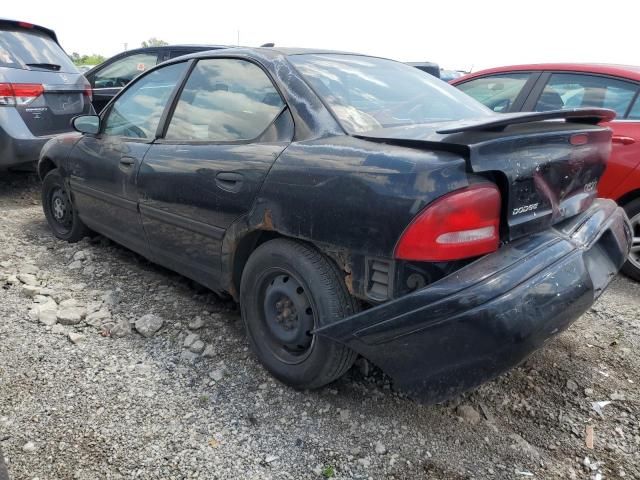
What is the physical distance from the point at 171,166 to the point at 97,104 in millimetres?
4994

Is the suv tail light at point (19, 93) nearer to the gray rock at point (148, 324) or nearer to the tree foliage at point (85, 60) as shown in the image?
the gray rock at point (148, 324)

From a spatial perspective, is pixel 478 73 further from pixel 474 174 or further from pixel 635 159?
pixel 474 174

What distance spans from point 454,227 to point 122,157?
92.2 inches

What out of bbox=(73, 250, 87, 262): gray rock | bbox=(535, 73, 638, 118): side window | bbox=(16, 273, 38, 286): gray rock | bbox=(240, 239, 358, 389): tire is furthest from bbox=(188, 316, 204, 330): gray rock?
bbox=(535, 73, 638, 118): side window

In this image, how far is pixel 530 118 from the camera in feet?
6.49

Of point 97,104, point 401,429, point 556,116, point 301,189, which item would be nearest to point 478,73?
point 556,116

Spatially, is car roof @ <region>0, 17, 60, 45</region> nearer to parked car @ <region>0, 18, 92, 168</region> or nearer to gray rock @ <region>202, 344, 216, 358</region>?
parked car @ <region>0, 18, 92, 168</region>

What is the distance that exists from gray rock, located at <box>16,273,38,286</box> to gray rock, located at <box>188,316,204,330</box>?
49.4 inches

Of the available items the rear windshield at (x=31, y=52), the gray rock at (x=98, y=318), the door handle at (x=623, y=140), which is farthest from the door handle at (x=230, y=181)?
the rear windshield at (x=31, y=52)

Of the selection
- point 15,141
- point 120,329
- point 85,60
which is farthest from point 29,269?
point 85,60

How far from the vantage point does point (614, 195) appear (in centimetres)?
380

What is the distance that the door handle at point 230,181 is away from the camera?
2.44 m

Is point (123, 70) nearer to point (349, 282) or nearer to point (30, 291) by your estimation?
point (30, 291)

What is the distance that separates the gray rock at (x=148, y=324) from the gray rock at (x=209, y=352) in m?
0.37
